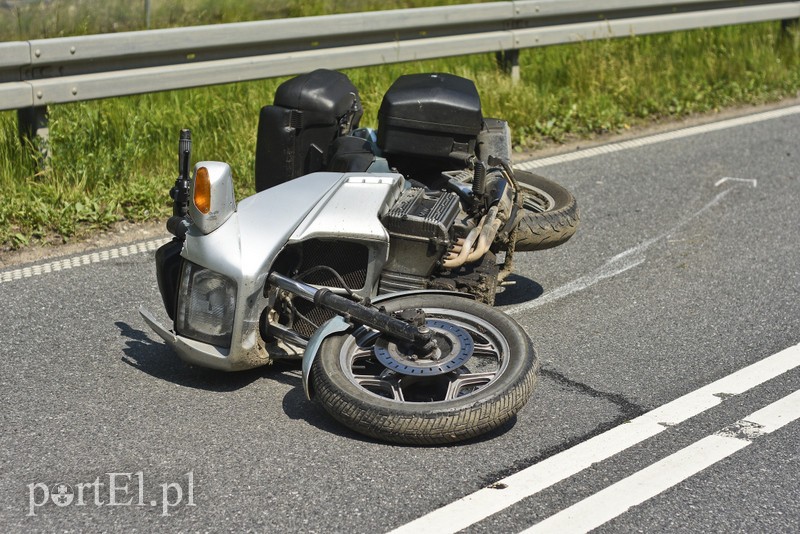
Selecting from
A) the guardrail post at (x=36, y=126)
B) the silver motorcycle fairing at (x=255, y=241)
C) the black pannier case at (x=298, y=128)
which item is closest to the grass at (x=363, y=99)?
the guardrail post at (x=36, y=126)

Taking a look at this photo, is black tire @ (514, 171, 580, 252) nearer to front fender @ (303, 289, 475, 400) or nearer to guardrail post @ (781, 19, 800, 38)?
front fender @ (303, 289, 475, 400)

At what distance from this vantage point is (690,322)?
550cm

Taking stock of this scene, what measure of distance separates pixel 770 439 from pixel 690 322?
125cm

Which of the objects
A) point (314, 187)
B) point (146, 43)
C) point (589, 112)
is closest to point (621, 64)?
point (589, 112)

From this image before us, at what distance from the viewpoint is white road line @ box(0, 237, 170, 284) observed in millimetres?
5949

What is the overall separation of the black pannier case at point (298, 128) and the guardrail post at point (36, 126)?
2.07m

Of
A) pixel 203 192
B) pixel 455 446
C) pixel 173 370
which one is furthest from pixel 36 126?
pixel 455 446

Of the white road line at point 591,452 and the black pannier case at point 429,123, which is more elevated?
the black pannier case at point 429,123

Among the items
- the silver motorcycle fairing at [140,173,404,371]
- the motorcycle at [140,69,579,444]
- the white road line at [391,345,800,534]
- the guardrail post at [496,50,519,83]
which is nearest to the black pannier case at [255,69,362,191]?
the motorcycle at [140,69,579,444]

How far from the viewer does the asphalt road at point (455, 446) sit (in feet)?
12.3

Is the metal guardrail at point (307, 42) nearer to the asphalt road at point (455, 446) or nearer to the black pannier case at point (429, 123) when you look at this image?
the asphalt road at point (455, 446)

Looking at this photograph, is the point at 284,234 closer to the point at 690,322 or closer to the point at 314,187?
the point at 314,187

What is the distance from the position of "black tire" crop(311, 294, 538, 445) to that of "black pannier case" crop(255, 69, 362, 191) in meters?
1.20

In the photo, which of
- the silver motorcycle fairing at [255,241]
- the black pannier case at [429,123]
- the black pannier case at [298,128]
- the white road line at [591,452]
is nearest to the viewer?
the white road line at [591,452]
